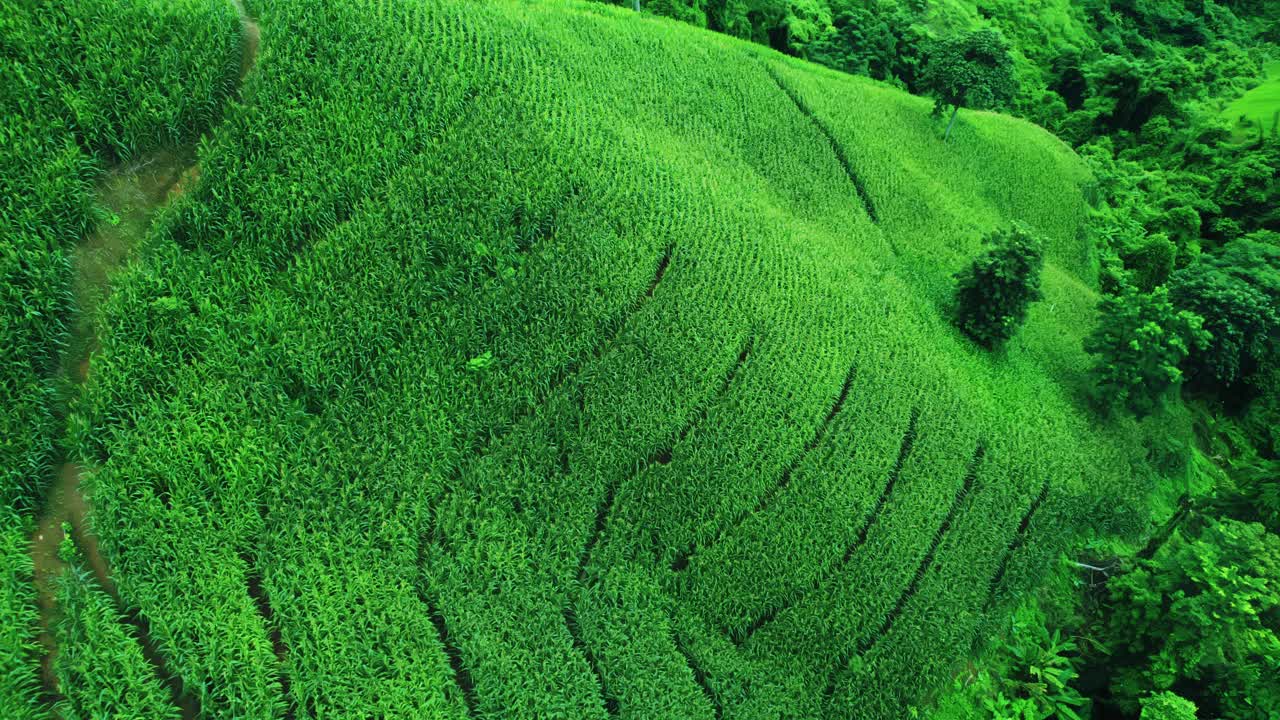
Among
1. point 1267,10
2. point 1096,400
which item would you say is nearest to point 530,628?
point 1096,400

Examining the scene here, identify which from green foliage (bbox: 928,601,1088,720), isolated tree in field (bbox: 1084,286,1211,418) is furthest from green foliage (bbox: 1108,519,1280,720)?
isolated tree in field (bbox: 1084,286,1211,418)

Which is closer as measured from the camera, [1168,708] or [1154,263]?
[1168,708]

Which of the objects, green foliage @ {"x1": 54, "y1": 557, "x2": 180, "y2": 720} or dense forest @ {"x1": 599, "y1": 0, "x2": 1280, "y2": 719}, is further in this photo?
dense forest @ {"x1": 599, "y1": 0, "x2": 1280, "y2": 719}

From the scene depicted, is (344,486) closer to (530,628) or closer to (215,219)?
(530,628)

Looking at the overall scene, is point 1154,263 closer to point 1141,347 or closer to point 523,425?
point 1141,347

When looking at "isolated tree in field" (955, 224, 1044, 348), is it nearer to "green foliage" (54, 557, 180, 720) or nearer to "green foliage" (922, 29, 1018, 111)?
"green foliage" (922, 29, 1018, 111)

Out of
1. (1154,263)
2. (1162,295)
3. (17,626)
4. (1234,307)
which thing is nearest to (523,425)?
(17,626)

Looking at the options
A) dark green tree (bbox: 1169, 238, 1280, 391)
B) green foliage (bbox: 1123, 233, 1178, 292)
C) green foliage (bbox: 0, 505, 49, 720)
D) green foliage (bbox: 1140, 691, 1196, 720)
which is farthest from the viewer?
green foliage (bbox: 1123, 233, 1178, 292)

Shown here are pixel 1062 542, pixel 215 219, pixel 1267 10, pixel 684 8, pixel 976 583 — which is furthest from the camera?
pixel 1267 10
